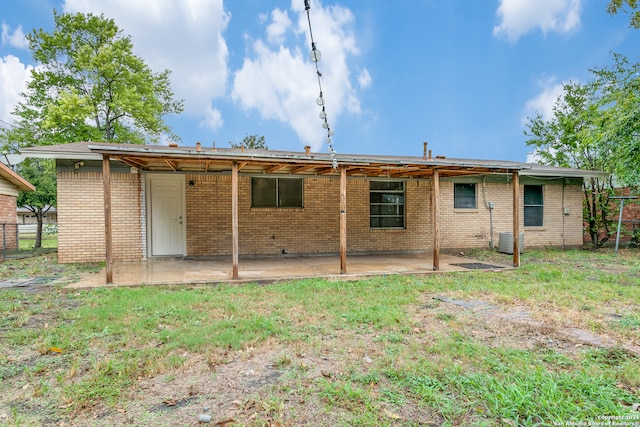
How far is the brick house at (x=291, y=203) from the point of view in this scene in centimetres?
773

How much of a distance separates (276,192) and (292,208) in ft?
2.12

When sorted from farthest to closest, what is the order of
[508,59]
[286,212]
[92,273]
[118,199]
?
[508,59] → [286,212] → [118,199] → [92,273]

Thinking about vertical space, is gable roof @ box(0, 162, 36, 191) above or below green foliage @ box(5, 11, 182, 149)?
below

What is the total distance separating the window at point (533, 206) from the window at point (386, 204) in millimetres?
4368

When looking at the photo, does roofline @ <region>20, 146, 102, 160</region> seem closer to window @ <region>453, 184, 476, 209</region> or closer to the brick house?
the brick house

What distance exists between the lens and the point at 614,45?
12.9 m

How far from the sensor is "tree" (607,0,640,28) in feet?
31.2

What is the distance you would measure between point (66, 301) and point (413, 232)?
9.07 meters

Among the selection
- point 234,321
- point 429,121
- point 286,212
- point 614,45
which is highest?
point 614,45

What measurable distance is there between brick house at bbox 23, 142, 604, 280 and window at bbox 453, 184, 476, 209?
33 millimetres

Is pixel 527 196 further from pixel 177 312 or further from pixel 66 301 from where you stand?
pixel 66 301

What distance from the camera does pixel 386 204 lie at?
1107 cm

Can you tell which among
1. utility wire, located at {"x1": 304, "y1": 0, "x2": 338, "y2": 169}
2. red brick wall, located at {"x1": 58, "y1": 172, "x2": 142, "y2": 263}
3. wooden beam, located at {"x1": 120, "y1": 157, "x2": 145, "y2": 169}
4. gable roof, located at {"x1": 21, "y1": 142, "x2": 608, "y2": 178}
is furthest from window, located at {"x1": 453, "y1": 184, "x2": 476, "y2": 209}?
red brick wall, located at {"x1": 58, "y1": 172, "x2": 142, "y2": 263}

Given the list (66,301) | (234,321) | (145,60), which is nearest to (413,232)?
(234,321)
